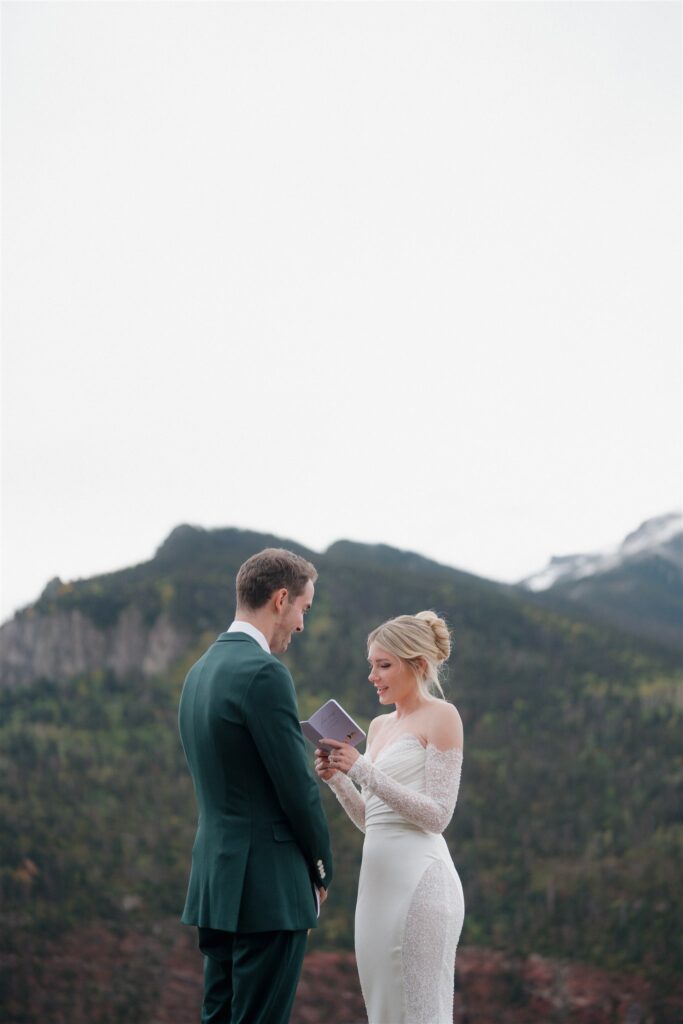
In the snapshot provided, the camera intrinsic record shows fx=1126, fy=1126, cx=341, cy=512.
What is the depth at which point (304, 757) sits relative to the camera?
2.89 metres

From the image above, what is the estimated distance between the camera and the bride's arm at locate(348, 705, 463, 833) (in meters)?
3.42

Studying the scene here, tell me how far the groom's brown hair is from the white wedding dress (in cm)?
66

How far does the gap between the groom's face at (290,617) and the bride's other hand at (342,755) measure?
407 millimetres

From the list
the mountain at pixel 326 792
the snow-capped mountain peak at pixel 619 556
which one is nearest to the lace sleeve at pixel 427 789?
the mountain at pixel 326 792

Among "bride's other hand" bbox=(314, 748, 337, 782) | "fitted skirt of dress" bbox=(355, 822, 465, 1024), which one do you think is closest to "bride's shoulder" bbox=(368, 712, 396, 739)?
"fitted skirt of dress" bbox=(355, 822, 465, 1024)

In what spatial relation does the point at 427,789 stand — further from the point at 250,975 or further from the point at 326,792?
the point at 326,792

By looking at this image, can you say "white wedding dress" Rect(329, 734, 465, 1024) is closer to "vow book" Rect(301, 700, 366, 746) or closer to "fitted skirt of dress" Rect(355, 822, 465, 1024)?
"fitted skirt of dress" Rect(355, 822, 465, 1024)

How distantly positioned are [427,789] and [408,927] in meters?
0.42

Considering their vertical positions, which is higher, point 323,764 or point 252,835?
point 323,764

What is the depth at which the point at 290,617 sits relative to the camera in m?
3.09

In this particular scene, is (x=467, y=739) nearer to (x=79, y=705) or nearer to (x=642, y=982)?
(x=642, y=982)

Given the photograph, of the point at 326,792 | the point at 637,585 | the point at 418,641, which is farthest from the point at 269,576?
the point at 637,585

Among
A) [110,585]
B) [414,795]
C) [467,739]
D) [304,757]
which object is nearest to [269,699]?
[304,757]

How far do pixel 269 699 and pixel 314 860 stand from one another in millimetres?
469
